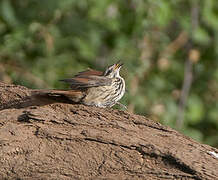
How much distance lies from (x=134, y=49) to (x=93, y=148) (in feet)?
16.6

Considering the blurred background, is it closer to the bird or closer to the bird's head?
the bird's head

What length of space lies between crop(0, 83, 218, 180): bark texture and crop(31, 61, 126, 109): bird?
0.60 meters

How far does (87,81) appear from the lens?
589 centimetres

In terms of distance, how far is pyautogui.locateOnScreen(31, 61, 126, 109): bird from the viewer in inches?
225

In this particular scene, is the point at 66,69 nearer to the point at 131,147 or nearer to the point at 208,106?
the point at 208,106

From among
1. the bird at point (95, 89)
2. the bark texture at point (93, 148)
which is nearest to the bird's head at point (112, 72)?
the bird at point (95, 89)

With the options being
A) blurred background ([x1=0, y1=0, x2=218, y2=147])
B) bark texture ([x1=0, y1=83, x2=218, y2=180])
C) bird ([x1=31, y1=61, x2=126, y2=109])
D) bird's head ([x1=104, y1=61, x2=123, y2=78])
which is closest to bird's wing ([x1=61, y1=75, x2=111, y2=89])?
bird ([x1=31, y1=61, x2=126, y2=109])

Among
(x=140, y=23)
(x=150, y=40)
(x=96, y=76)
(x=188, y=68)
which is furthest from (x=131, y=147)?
(x=188, y=68)

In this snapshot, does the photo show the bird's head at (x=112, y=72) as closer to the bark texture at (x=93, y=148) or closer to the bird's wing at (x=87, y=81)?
the bird's wing at (x=87, y=81)

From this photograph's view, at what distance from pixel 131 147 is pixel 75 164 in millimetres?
457

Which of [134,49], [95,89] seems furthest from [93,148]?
[134,49]

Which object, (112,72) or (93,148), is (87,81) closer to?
(112,72)

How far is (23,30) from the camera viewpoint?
903 centimetres

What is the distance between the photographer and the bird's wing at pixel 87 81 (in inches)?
223
